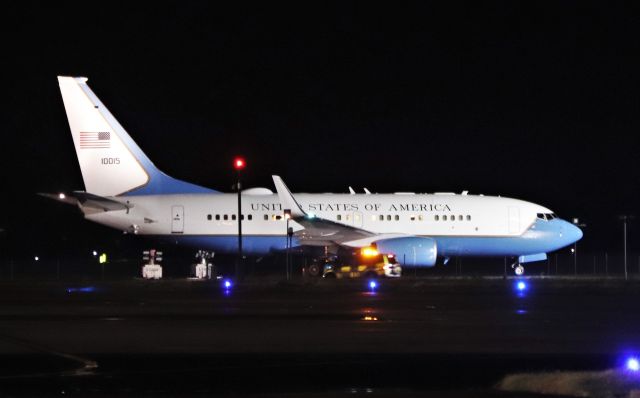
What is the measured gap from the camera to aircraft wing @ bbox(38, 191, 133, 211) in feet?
171

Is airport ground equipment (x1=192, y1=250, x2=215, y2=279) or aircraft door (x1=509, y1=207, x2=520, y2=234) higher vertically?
aircraft door (x1=509, y1=207, x2=520, y2=234)

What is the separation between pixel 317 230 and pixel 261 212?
9.25ft

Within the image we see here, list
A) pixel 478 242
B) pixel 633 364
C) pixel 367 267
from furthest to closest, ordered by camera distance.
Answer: pixel 478 242 → pixel 367 267 → pixel 633 364

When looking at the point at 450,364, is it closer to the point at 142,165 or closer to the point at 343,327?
the point at 343,327

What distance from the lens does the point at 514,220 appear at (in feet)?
188

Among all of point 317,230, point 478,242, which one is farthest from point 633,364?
point 478,242

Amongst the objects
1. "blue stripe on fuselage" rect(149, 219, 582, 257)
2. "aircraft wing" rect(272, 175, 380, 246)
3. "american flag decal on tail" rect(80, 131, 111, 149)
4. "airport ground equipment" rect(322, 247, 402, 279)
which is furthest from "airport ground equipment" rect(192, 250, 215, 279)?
"american flag decal on tail" rect(80, 131, 111, 149)

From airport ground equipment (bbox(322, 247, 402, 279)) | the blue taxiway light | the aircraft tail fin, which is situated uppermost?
the aircraft tail fin

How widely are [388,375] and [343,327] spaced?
8049mm

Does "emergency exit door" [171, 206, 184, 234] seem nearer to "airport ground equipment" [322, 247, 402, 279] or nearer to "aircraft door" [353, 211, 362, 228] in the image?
"airport ground equipment" [322, 247, 402, 279]

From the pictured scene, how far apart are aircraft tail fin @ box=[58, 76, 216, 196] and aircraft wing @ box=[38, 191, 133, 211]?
1791 mm

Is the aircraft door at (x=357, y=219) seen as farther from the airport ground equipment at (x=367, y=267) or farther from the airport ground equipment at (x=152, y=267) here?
the airport ground equipment at (x=152, y=267)

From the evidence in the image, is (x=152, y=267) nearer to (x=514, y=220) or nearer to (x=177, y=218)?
(x=177, y=218)

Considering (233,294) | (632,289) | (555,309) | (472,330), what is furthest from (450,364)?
(632,289)
